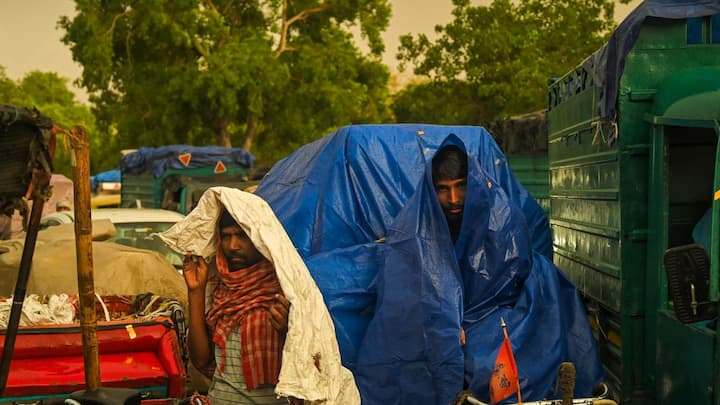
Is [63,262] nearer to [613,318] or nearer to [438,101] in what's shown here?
[613,318]

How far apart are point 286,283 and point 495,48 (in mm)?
28501

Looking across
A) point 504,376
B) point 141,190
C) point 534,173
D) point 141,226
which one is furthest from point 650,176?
point 141,190

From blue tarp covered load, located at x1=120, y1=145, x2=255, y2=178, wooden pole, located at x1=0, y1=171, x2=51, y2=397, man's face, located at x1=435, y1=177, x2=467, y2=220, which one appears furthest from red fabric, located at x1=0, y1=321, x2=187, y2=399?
blue tarp covered load, located at x1=120, y1=145, x2=255, y2=178

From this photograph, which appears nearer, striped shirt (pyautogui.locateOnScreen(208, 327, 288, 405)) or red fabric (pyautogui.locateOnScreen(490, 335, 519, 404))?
striped shirt (pyautogui.locateOnScreen(208, 327, 288, 405))

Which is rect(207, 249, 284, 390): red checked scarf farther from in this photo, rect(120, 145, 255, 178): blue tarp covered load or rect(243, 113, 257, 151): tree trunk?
rect(243, 113, 257, 151): tree trunk

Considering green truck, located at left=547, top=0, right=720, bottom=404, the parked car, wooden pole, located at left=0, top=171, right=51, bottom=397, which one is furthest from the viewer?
the parked car

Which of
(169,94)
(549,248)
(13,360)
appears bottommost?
(13,360)

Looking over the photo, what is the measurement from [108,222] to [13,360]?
4.27m

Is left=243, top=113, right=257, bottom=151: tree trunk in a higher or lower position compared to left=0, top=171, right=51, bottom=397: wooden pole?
higher

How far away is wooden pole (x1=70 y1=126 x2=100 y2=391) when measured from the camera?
16.0ft

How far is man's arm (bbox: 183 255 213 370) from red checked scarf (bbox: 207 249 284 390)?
0.07 metres

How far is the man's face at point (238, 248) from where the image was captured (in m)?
4.91

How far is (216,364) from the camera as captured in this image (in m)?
4.98

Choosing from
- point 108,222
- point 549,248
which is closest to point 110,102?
point 108,222
